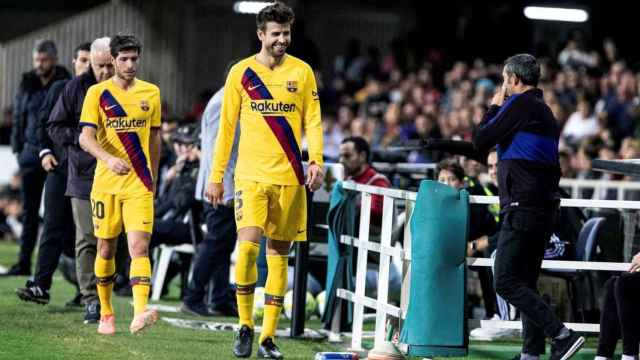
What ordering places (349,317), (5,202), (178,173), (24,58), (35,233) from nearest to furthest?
(349,317) → (178,173) → (35,233) → (5,202) → (24,58)

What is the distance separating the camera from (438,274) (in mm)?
9289

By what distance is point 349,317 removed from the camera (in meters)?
11.0

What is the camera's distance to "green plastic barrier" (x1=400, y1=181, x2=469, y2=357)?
9250 millimetres

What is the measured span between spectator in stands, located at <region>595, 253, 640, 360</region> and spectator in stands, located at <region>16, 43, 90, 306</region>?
184 inches

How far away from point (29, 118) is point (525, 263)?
6.73m

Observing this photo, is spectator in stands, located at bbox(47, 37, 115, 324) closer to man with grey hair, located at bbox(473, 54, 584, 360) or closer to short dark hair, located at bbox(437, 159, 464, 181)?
short dark hair, located at bbox(437, 159, 464, 181)

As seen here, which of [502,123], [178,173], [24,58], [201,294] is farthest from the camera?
[24,58]

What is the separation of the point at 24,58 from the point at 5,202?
5691 millimetres

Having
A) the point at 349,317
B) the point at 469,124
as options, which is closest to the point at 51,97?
the point at 349,317

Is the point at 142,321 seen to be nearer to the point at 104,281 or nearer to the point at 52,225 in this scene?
the point at 104,281

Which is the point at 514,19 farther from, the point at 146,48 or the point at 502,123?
the point at 502,123

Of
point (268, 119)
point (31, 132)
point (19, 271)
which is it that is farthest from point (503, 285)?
point (19, 271)

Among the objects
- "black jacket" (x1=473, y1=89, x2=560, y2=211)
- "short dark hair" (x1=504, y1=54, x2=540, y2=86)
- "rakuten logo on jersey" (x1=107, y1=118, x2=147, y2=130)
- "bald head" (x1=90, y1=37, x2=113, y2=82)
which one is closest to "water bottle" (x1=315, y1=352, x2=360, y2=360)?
"black jacket" (x1=473, y1=89, x2=560, y2=211)

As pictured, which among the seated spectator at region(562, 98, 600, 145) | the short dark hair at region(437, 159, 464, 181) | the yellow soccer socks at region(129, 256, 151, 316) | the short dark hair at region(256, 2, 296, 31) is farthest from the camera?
the seated spectator at region(562, 98, 600, 145)
